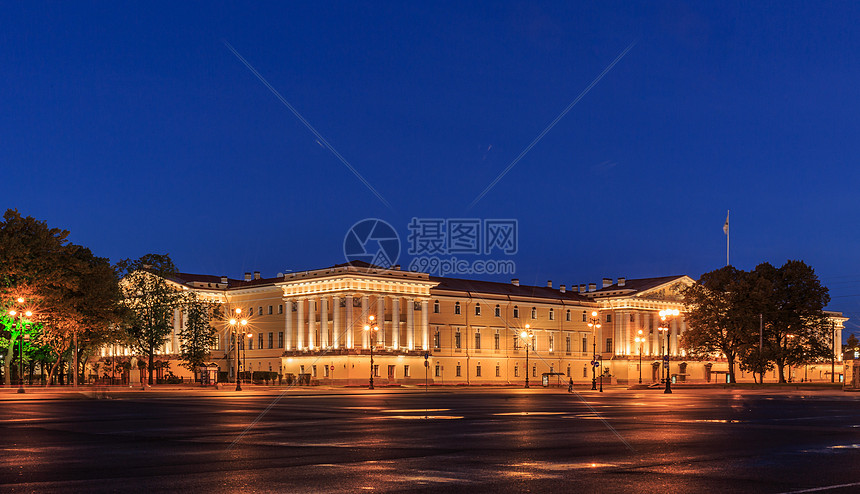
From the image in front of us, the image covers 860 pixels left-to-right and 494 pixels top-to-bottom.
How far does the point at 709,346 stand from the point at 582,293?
49479 millimetres

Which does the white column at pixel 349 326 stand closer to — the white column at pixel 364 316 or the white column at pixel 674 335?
the white column at pixel 364 316

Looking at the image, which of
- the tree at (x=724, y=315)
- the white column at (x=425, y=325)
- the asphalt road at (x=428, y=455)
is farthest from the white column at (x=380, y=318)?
the asphalt road at (x=428, y=455)

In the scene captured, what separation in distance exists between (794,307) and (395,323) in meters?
45.7

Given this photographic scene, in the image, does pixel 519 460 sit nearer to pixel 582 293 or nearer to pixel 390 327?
pixel 390 327

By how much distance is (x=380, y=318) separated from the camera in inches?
4454

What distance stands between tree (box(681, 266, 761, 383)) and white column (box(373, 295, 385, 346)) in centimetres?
3552

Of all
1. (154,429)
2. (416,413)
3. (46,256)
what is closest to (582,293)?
(46,256)

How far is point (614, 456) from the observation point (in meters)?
17.5

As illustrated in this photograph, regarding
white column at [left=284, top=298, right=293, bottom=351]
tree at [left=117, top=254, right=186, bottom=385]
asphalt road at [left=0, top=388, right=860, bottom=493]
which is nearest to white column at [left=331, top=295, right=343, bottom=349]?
white column at [left=284, top=298, right=293, bottom=351]

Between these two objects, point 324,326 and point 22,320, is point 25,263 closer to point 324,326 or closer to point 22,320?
point 22,320

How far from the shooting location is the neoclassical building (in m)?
113

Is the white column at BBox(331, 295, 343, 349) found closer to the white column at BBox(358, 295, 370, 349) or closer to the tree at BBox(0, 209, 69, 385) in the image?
the white column at BBox(358, 295, 370, 349)

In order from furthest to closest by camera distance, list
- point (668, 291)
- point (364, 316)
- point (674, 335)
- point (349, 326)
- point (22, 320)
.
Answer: point (674, 335), point (668, 291), point (364, 316), point (349, 326), point (22, 320)

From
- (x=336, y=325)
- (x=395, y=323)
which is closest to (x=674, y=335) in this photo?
(x=395, y=323)
